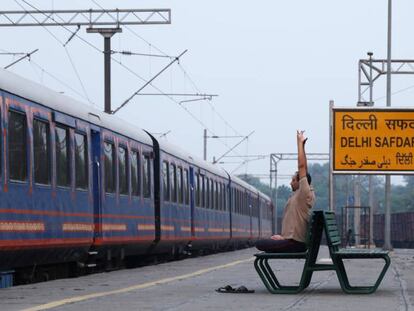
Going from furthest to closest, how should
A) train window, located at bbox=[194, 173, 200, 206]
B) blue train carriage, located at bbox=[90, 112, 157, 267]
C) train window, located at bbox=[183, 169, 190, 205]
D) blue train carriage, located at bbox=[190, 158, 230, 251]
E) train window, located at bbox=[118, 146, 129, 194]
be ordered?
blue train carriage, located at bbox=[190, 158, 230, 251]
train window, located at bbox=[194, 173, 200, 206]
train window, located at bbox=[183, 169, 190, 205]
train window, located at bbox=[118, 146, 129, 194]
blue train carriage, located at bbox=[90, 112, 157, 267]

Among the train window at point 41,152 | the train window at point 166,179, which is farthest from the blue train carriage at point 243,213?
the train window at point 41,152

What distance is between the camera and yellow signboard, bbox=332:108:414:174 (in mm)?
29203

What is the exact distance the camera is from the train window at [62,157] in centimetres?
1692

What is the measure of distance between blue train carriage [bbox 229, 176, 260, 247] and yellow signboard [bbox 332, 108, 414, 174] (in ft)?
44.5

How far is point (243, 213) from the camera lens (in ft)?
160

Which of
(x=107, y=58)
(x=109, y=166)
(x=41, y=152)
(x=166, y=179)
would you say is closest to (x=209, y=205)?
(x=107, y=58)

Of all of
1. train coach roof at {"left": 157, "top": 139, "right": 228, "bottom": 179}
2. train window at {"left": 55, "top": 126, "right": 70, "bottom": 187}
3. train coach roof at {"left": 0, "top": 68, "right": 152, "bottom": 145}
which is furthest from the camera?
train coach roof at {"left": 157, "top": 139, "right": 228, "bottom": 179}

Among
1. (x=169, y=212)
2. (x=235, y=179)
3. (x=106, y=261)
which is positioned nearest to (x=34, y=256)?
(x=106, y=261)

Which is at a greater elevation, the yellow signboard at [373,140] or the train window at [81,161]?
the yellow signboard at [373,140]

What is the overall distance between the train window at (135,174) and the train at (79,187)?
0.06 feet

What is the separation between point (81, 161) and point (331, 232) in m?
6.18

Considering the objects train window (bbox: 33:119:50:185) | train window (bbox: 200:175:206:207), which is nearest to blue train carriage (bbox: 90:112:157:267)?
train window (bbox: 33:119:50:185)

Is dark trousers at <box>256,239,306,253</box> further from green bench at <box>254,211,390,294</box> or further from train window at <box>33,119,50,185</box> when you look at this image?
train window at <box>33,119,50,185</box>

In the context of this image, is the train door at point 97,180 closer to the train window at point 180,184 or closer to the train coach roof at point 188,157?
the train coach roof at point 188,157
